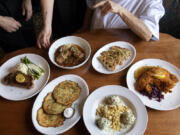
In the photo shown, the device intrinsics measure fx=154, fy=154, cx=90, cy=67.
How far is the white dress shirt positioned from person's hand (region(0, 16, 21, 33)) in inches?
38.4

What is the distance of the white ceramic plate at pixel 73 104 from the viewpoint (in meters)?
1.08

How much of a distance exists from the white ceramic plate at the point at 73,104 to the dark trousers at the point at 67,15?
1297 mm

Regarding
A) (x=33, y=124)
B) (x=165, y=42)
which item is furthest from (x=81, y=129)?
(x=165, y=42)

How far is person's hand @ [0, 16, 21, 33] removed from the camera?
6.16ft

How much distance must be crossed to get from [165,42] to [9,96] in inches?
59.6

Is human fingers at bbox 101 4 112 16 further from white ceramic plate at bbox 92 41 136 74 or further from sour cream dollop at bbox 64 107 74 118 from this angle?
sour cream dollop at bbox 64 107 74 118

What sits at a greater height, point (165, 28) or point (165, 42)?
point (165, 42)

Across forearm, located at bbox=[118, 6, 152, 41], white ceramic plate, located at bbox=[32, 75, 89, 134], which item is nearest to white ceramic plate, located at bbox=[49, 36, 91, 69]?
white ceramic plate, located at bbox=[32, 75, 89, 134]

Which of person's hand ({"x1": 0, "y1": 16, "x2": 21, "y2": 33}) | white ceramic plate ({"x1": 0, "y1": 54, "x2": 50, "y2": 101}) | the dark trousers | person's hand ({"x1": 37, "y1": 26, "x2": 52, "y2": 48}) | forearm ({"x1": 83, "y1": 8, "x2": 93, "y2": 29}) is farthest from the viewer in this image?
the dark trousers

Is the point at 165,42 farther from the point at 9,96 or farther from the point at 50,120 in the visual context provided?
the point at 9,96

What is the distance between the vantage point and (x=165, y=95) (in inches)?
46.4

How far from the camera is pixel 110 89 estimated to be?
4.02 ft

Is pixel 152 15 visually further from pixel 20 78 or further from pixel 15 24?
pixel 15 24

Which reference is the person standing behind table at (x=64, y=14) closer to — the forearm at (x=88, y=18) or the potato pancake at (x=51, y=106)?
the forearm at (x=88, y=18)
